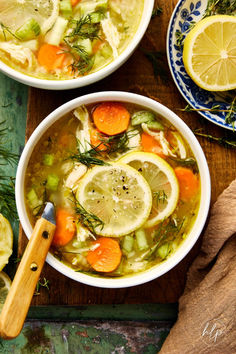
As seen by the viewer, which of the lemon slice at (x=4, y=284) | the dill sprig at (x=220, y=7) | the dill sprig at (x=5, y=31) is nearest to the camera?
the dill sprig at (x=5, y=31)

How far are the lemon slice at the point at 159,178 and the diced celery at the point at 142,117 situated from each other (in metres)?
0.18

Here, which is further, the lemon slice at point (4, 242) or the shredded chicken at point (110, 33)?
the lemon slice at point (4, 242)

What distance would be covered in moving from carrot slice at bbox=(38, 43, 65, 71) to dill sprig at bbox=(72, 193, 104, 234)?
728mm

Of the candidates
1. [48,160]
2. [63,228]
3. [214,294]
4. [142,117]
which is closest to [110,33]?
[142,117]

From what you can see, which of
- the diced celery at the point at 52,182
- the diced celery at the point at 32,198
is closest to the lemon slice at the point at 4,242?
the diced celery at the point at 32,198

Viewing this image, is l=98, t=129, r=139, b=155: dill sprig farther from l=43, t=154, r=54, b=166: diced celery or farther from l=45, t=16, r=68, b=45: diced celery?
l=45, t=16, r=68, b=45: diced celery

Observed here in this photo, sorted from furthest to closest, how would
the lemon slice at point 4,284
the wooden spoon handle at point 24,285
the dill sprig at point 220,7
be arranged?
the lemon slice at point 4,284
the dill sprig at point 220,7
the wooden spoon handle at point 24,285

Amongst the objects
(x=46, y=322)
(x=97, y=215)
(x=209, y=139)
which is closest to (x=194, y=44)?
(x=209, y=139)

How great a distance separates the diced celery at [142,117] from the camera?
8.12ft

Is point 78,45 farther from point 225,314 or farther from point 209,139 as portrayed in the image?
point 225,314

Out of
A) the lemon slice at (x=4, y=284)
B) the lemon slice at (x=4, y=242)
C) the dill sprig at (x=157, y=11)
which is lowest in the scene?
the lemon slice at (x=4, y=284)

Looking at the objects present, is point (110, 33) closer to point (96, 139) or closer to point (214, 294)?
point (96, 139)

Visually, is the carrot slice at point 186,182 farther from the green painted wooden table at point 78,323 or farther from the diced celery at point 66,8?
the diced celery at point 66,8

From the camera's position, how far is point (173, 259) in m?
2.39
